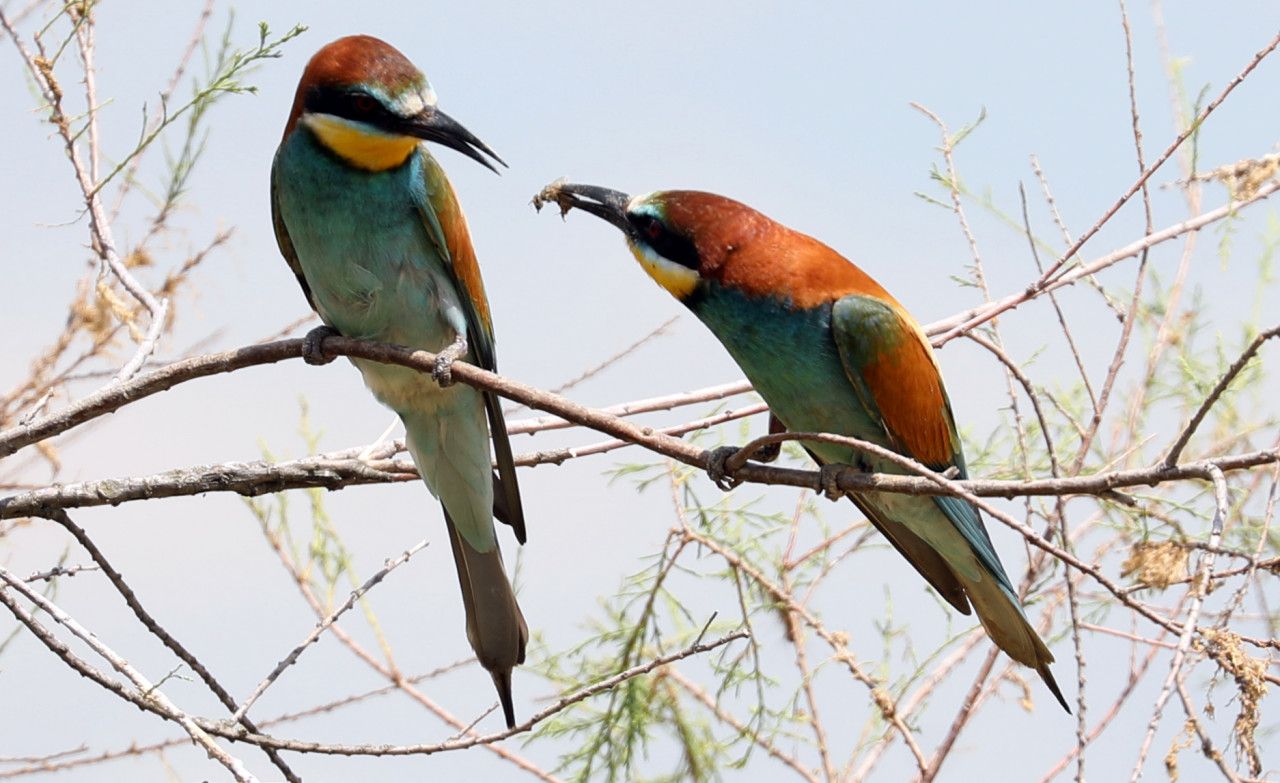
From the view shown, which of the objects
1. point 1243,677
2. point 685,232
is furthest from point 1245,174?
point 1243,677

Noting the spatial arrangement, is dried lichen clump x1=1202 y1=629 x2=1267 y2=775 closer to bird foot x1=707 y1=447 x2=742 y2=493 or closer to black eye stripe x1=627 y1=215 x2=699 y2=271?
bird foot x1=707 y1=447 x2=742 y2=493

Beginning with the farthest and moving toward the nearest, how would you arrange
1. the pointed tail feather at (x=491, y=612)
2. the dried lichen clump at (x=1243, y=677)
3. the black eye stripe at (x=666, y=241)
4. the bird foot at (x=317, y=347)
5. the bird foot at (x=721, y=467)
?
the pointed tail feather at (x=491, y=612) → the black eye stripe at (x=666, y=241) → the bird foot at (x=317, y=347) → the bird foot at (x=721, y=467) → the dried lichen clump at (x=1243, y=677)

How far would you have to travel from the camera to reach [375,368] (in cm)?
307

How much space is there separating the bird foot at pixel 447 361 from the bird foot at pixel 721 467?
0.44m

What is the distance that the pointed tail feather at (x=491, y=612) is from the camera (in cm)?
310

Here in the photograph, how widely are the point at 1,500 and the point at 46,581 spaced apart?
16 cm

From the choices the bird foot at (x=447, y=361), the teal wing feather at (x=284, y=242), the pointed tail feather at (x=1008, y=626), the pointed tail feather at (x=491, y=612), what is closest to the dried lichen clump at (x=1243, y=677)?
the pointed tail feather at (x=1008, y=626)

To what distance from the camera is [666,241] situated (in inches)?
112

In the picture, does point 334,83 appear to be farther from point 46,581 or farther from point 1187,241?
point 1187,241

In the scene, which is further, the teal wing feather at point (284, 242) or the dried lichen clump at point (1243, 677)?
the teal wing feather at point (284, 242)

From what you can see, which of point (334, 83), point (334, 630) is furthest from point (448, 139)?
point (334, 630)

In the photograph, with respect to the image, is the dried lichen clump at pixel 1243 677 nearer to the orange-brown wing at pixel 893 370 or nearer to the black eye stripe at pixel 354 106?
the orange-brown wing at pixel 893 370

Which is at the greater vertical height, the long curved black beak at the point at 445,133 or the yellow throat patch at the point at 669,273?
the long curved black beak at the point at 445,133

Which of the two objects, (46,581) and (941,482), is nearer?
(941,482)
